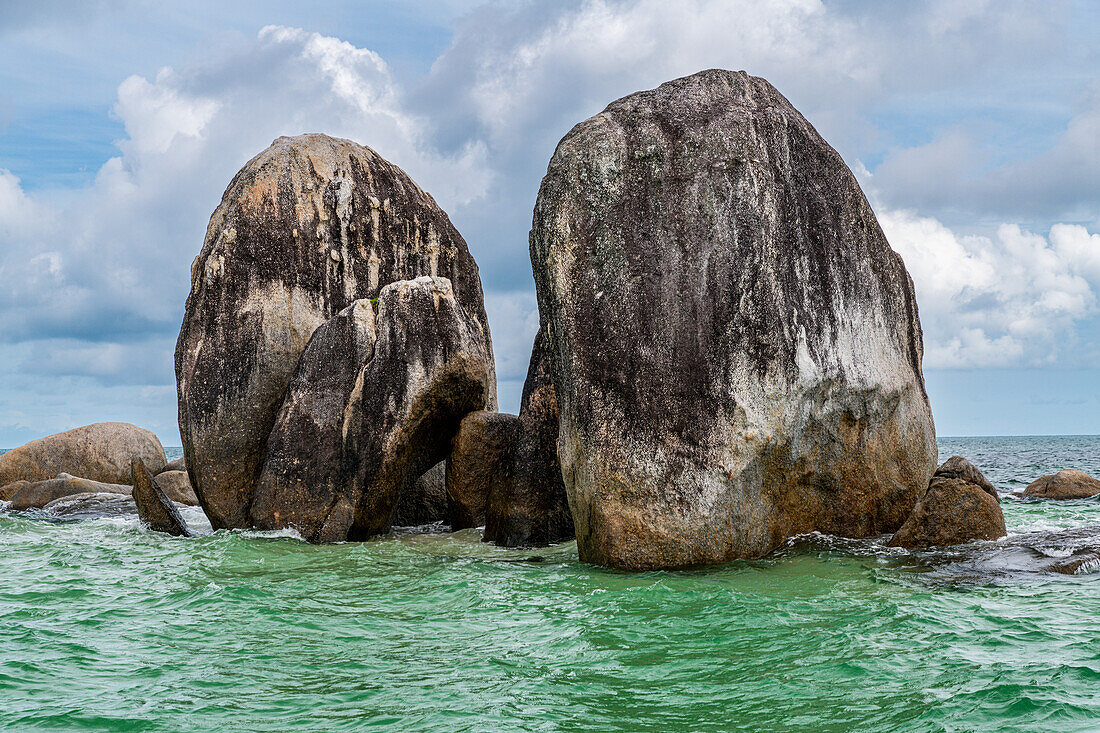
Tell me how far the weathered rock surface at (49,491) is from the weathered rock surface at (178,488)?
2.68ft

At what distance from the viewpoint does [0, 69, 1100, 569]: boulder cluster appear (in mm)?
9891

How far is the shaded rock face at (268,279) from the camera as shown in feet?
45.4

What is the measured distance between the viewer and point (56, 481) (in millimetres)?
20312

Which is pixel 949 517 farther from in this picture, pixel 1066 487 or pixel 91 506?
pixel 91 506

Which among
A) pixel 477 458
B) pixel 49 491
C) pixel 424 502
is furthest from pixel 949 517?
pixel 49 491

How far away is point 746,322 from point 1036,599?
12.3 feet

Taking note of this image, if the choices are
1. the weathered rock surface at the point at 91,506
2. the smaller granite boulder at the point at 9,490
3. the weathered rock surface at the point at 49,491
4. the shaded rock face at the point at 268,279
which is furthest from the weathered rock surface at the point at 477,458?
the smaller granite boulder at the point at 9,490

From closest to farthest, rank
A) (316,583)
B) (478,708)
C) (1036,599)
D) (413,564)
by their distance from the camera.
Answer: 1. (478,708)
2. (1036,599)
3. (316,583)
4. (413,564)

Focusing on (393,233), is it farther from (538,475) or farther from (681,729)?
(681,729)

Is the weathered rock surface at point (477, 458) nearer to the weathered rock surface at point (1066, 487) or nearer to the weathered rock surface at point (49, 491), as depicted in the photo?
the weathered rock surface at point (49, 491)

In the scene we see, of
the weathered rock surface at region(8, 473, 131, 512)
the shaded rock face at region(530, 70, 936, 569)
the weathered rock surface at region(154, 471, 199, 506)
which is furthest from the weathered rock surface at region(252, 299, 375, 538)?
the weathered rock surface at region(8, 473, 131, 512)

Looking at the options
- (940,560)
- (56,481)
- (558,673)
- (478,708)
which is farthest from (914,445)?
(56,481)

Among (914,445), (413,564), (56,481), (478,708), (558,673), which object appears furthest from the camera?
(56,481)

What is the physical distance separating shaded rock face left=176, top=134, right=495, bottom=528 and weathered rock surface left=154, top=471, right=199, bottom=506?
6.92 meters
